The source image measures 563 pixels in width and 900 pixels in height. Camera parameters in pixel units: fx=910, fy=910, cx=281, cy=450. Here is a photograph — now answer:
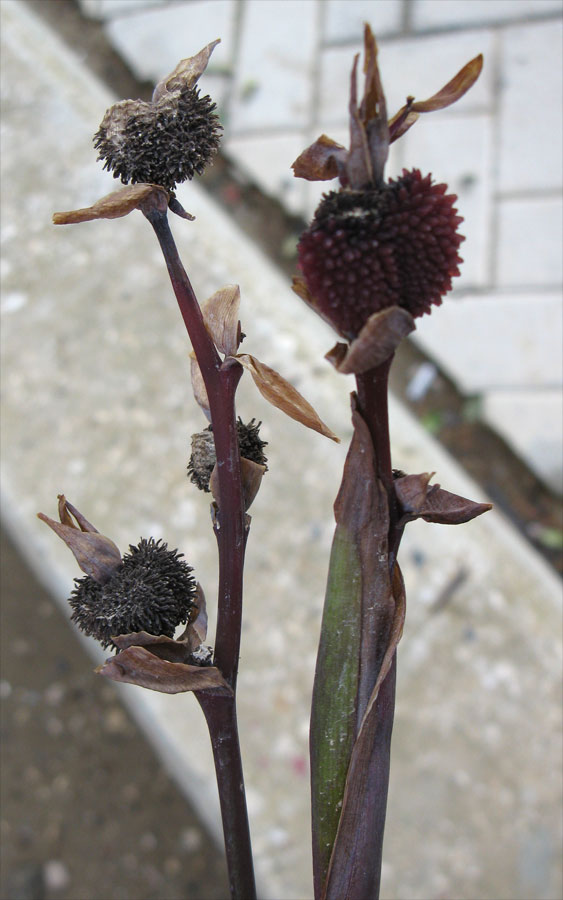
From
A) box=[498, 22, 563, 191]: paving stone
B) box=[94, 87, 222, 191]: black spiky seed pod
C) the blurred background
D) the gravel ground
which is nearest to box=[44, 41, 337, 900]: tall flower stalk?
box=[94, 87, 222, 191]: black spiky seed pod

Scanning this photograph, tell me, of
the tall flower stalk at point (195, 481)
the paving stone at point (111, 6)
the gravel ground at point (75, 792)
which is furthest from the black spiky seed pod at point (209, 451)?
the paving stone at point (111, 6)

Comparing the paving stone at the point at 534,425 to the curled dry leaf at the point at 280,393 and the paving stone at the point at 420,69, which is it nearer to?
the paving stone at the point at 420,69

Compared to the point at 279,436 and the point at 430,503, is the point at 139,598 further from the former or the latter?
the point at 279,436

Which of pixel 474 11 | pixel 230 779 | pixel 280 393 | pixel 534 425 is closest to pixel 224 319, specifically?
pixel 280 393

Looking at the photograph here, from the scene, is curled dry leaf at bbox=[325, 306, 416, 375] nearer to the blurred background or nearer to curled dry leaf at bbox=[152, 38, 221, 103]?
curled dry leaf at bbox=[152, 38, 221, 103]

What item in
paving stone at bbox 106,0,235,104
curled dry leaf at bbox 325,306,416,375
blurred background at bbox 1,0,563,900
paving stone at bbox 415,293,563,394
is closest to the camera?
curled dry leaf at bbox 325,306,416,375

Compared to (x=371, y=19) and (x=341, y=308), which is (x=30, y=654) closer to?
(x=371, y=19)
